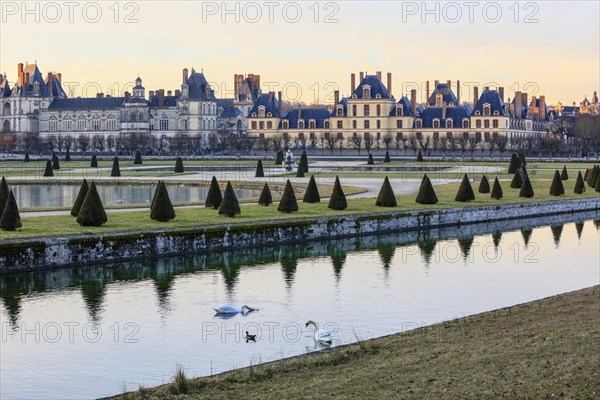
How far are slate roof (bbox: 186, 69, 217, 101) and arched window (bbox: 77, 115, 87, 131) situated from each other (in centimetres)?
1145

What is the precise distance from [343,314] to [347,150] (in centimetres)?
6141

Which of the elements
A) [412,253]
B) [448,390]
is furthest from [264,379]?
[412,253]

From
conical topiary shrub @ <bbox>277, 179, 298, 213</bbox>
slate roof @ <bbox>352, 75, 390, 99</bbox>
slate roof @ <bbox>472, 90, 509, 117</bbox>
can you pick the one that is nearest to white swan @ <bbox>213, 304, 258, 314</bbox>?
conical topiary shrub @ <bbox>277, 179, 298, 213</bbox>

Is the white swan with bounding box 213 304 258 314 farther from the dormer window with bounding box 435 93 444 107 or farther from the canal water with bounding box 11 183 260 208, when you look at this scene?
the dormer window with bounding box 435 93 444 107

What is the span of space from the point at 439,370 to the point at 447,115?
71076mm

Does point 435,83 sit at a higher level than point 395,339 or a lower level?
higher

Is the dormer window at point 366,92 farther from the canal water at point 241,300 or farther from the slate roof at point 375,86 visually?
the canal water at point 241,300

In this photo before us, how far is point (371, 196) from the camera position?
2769 cm

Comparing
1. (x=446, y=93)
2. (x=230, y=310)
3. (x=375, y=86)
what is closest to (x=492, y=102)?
(x=446, y=93)

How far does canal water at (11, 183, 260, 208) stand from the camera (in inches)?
1059

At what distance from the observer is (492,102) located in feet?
253

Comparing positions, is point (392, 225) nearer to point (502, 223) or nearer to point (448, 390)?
point (502, 223)

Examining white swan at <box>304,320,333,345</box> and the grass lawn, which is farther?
the grass lawn

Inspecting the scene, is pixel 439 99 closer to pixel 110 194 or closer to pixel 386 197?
pixel 110 194
